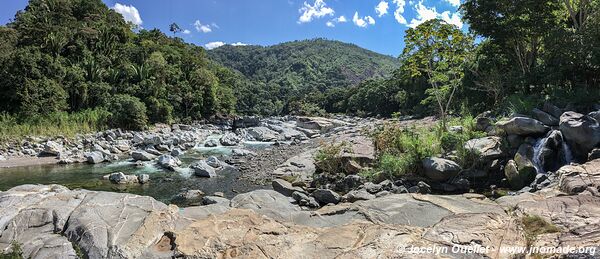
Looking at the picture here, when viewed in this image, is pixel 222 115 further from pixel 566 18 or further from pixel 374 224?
pixel 374 224

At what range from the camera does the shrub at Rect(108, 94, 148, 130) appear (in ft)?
113

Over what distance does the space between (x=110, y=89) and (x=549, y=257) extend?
40.3m

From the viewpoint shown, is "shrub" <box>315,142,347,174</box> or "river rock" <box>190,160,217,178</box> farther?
"river rock" <box>190,160,217,178</box>

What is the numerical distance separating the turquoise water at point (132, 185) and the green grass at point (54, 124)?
863 centimetres

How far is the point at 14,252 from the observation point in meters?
5.17

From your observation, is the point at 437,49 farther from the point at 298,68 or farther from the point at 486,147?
the point at 298,68

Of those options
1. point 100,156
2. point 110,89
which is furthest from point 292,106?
point 100,156

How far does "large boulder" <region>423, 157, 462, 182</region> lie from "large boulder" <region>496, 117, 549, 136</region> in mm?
2055

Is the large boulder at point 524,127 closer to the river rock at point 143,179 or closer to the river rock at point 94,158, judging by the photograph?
the river rock at point 143,179

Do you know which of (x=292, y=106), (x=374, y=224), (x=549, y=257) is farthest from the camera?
(x=292, y=106)

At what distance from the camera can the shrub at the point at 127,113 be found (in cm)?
3434

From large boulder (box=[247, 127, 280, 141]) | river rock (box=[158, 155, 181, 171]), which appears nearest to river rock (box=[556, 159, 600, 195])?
river rock (box=[158, 155, 181, 171])

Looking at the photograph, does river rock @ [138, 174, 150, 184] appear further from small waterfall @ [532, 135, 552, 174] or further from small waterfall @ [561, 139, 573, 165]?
small waterfall @ [561, 139, 573, 165]

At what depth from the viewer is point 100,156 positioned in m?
20.1
